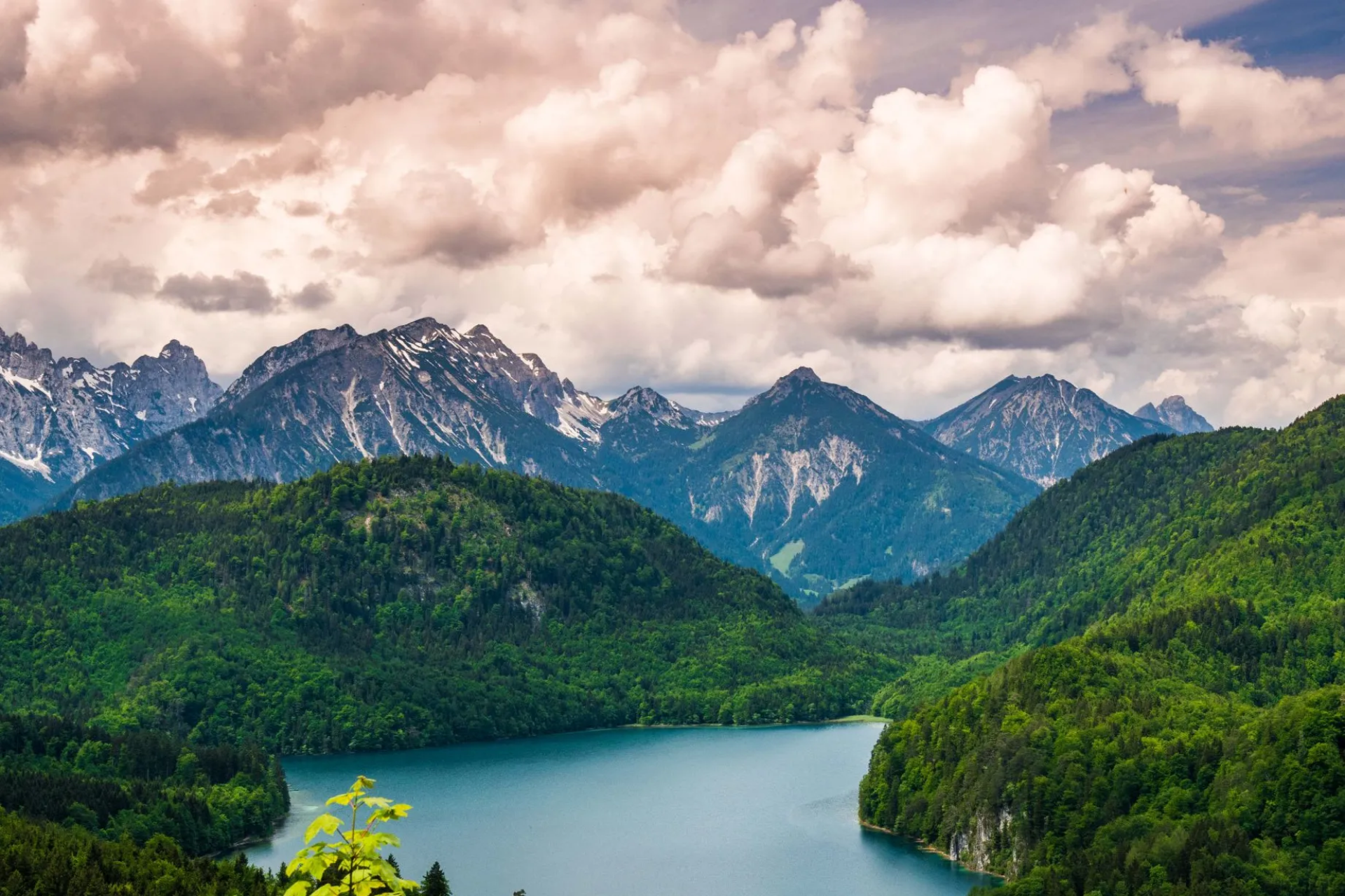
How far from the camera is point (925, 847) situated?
6206 inches

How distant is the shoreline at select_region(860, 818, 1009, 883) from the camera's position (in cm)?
14450

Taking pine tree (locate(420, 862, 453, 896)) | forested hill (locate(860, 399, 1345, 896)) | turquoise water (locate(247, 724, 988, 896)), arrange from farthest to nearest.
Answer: turquoise water (locate(247, 724, 988, 896)) → forested hill (locate(860, 399, 1345, 896)) → pine tree (locate(420, 862, 453, 896))

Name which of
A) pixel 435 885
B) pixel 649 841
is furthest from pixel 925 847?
pixel 435 885

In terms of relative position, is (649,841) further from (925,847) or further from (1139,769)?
(1139,769)

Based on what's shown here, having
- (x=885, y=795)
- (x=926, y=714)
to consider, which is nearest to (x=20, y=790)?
(x=885, y=795)

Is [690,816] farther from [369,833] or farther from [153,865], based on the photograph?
[369,833]

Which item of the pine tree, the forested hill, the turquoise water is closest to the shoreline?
the forested hill

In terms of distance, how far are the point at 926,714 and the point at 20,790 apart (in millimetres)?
106091

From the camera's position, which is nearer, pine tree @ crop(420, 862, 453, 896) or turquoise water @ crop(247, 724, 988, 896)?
pine tree @ crop(420, 862, 453, 896)

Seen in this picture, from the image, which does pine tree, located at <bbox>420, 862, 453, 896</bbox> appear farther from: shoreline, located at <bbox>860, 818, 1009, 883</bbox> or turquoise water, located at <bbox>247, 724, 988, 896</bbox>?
shoreline, located at <bbox>860, 818, 1009, 883</bbox>

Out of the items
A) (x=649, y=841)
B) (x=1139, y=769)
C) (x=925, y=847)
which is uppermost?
(x=1139, y=769)

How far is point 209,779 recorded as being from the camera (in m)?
174

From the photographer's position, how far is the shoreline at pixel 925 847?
144m

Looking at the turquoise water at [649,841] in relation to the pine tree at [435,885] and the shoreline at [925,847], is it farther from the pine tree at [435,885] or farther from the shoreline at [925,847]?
the pine tree at [435,885]
